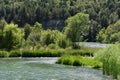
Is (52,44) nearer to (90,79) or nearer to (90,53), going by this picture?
(90,53)

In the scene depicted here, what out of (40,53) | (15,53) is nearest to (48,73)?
(15,53)

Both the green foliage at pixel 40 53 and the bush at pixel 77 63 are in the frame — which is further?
the green foliage at pixel 40 53

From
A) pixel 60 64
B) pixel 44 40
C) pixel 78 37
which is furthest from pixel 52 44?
pixel 60 64

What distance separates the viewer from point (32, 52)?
85938 mm

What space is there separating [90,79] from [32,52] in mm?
42057

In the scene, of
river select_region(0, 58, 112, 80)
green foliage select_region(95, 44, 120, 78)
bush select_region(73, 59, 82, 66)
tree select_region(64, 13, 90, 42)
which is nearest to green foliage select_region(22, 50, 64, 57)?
bush select_region(73, 59, 82, 66)

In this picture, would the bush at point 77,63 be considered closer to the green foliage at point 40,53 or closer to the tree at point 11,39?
the green foliage at point 40,53

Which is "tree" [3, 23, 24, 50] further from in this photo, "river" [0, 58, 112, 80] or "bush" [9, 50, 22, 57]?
"river" [0, 58, 112, 80]

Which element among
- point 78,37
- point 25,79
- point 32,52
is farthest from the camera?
point 78,37

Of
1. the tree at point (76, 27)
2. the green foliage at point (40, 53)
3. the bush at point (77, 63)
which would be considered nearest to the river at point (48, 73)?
the bush at point (77, 63)

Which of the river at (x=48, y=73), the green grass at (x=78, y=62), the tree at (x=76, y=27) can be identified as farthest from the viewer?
the tree at (x=76, y=27)

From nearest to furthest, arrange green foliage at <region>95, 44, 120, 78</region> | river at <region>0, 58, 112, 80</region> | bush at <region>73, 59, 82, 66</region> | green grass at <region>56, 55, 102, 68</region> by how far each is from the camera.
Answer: green foliage at <region>95, 44, 120, 78</region>
river at <region>0, 58, 112, 80</region>
green grass at <region>56, 55, 102, 68</region>
bush at <region>73, 59, 82, 66</region>

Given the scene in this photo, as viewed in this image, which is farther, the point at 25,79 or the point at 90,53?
the point at 90,53

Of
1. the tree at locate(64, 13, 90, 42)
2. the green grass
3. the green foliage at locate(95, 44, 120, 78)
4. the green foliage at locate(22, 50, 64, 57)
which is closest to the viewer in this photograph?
the green foliage at locate(95, 44, 120, 78)
